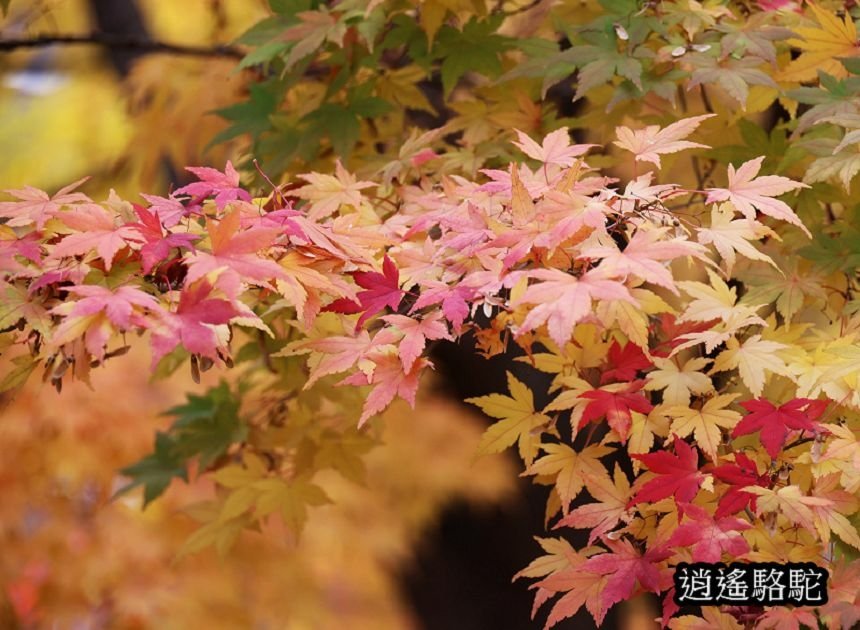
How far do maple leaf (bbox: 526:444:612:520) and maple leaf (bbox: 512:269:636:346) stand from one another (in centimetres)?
47

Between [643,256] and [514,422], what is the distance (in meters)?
0.55

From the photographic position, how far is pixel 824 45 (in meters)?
2.05

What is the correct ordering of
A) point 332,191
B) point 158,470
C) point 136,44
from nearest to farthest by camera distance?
point 332,191
point 158,470
point 136,44

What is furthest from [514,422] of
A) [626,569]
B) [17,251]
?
[17,251]

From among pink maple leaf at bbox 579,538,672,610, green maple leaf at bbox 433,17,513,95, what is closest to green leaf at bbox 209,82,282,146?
green maple leaf at bbox 433,17,513,95

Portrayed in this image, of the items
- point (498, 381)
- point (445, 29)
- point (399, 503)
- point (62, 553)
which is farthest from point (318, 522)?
point (445, 29)

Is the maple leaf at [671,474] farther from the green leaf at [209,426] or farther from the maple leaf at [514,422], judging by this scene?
the green leaf at [209,426]

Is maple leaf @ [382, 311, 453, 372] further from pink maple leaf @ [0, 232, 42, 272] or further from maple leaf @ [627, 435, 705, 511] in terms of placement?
pink maple leaf @ [0, 232, 42, 272]

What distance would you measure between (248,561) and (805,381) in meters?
3.05

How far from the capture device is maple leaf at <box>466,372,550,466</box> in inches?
71.6

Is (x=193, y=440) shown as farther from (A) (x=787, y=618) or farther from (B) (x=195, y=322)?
(A) (x=787, y=618)

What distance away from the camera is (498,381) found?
3133 millimetres

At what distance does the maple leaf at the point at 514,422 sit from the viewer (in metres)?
1.82

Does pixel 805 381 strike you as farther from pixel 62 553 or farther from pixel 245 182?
pixel 62 553
